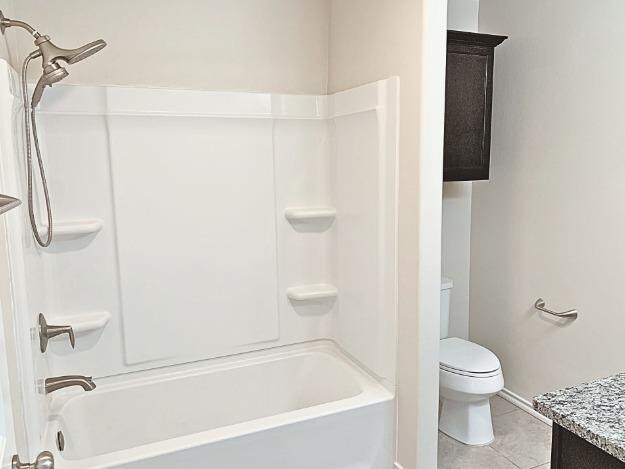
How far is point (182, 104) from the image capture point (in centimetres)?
236

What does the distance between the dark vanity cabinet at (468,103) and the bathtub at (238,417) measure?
1.22 metres

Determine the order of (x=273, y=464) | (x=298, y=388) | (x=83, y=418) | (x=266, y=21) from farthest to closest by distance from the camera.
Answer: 1. (x=298, y=388)
2. (x=266, y=21)
3. (x=83, y=418)
4. (x=273, y=464)

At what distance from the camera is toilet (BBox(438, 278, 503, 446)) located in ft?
8.55

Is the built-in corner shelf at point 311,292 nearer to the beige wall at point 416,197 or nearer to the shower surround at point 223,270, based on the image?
the shower surround at point 223,270

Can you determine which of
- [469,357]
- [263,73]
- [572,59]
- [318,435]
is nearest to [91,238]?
[263,73]

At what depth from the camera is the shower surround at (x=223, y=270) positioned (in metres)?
2.18

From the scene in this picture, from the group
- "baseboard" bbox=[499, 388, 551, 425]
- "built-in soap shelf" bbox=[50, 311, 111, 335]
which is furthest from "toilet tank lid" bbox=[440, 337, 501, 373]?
"built-in soap shelf" bbox=[50, 311, 111, 335]

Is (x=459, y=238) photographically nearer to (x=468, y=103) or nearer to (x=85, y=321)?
(x=468, y=103)

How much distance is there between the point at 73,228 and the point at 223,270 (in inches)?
27.4

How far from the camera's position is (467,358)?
272 cm

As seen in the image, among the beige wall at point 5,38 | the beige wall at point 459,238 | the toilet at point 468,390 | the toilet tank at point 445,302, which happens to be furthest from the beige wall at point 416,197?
the beige wall at point 5,38

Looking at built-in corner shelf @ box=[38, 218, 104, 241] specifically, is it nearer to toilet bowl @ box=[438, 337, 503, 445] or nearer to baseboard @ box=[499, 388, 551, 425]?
toilet bowl @ box=[438, 337, 503, 445]

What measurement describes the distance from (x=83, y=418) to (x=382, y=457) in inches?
50.9

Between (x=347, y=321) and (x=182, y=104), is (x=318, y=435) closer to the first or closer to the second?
(x=347, y=321)
